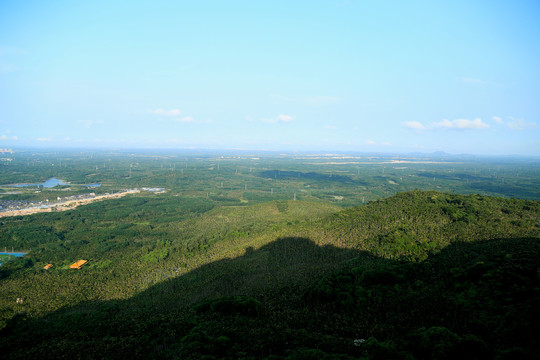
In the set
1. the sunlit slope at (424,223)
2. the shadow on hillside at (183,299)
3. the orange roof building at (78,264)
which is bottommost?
the orange roof building at (78,264)

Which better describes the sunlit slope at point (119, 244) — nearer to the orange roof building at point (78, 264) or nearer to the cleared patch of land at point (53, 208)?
the orange roof building at point (78, 264)

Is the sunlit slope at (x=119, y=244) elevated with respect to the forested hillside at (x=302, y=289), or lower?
lower

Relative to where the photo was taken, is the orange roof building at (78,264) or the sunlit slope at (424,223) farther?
the orange roof building at (78,264)

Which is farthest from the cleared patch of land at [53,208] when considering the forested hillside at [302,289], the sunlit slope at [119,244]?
the forested hillside at [302,289]

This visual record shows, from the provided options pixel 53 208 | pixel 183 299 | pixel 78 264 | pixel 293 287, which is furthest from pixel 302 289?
pixel 53 208

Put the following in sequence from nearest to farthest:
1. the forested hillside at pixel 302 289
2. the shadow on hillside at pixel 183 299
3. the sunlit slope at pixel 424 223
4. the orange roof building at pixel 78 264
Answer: the forested hillside at pixel 302 289
the shadow on hillside at pixel 183 299
the sunlit slope at pixel 424 223
the orange roof building at pixel 78 264

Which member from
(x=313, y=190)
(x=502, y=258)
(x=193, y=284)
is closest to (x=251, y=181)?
(x=313, y=190)

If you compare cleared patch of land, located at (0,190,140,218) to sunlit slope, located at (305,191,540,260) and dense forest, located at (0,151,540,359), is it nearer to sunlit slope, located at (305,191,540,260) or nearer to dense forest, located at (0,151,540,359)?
dense forest, located at (0,151,540,359)

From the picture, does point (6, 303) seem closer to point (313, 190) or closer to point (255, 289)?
point (255, 289)
